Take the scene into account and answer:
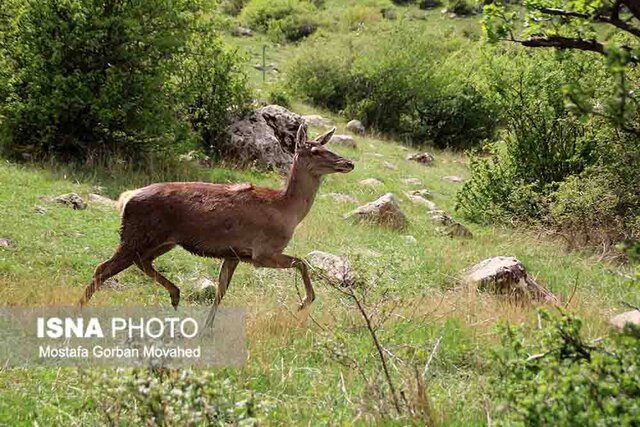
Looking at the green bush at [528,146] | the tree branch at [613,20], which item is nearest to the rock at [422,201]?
the green bush at [528,146]

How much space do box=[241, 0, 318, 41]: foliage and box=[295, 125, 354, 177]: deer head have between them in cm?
4364

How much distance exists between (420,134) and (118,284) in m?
24.2

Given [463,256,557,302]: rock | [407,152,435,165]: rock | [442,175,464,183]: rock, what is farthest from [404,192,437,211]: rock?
[407,152,435,165]: rock

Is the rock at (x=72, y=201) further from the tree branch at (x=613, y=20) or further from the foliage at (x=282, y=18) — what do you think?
the foliage at (x=282, y=18)

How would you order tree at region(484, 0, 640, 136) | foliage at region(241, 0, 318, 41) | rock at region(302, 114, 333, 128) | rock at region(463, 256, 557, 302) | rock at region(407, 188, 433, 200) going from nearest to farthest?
tree at region(484, 0, 640, 136)
rock at region(463, 256, 557, 302)
rock at region(407, 188, 433, 200)
rock at region(302, 114, 333, 128)
foliage at region(241, 0, 318, 41)

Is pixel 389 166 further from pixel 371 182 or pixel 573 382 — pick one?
pixel 573 382

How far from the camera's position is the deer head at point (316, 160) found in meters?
6.96

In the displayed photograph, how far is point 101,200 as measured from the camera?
443 inches

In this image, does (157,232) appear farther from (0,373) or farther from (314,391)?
(314,391)

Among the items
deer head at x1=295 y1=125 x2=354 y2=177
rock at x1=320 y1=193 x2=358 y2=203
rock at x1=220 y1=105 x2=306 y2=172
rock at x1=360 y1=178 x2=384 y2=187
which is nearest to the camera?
deer head at x1=295 y1=125 x2=354 y2=177

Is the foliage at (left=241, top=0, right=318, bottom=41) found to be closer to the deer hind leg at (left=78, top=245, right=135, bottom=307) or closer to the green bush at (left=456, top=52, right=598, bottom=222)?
the green bush at (left=456, top=52, right=598, bottom=222)

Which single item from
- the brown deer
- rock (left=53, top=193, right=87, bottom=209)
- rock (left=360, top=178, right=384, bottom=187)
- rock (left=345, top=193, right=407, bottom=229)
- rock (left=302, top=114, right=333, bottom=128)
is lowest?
rock (left=302, top=114, right=333, bottom=128)

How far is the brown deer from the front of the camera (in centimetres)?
618

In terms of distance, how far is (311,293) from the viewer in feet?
21.4
